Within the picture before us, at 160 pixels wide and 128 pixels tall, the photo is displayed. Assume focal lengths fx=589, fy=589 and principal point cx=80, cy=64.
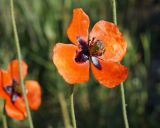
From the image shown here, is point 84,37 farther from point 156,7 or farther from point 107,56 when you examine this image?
point 156,7

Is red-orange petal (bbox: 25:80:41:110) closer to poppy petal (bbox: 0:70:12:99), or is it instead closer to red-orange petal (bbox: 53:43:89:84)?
poppy petal (bbox: 0:70:12:99)

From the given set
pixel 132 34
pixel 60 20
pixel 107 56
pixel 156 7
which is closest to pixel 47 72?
pixel 60 20

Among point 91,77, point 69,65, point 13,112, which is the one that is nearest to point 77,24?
point 69,65

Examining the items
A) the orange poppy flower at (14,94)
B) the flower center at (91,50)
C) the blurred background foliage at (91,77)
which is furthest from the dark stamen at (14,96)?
the blurred background foliage at (91,77)

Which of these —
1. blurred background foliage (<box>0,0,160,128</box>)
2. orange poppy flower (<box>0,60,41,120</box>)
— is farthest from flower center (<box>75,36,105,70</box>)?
blurred background foliage (<box>0,0,160,128</box>)

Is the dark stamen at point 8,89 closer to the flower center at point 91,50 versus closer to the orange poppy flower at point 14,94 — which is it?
the orange poppy flower at point 14,94

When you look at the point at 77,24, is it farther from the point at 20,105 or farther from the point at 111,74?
the point at 20,105
